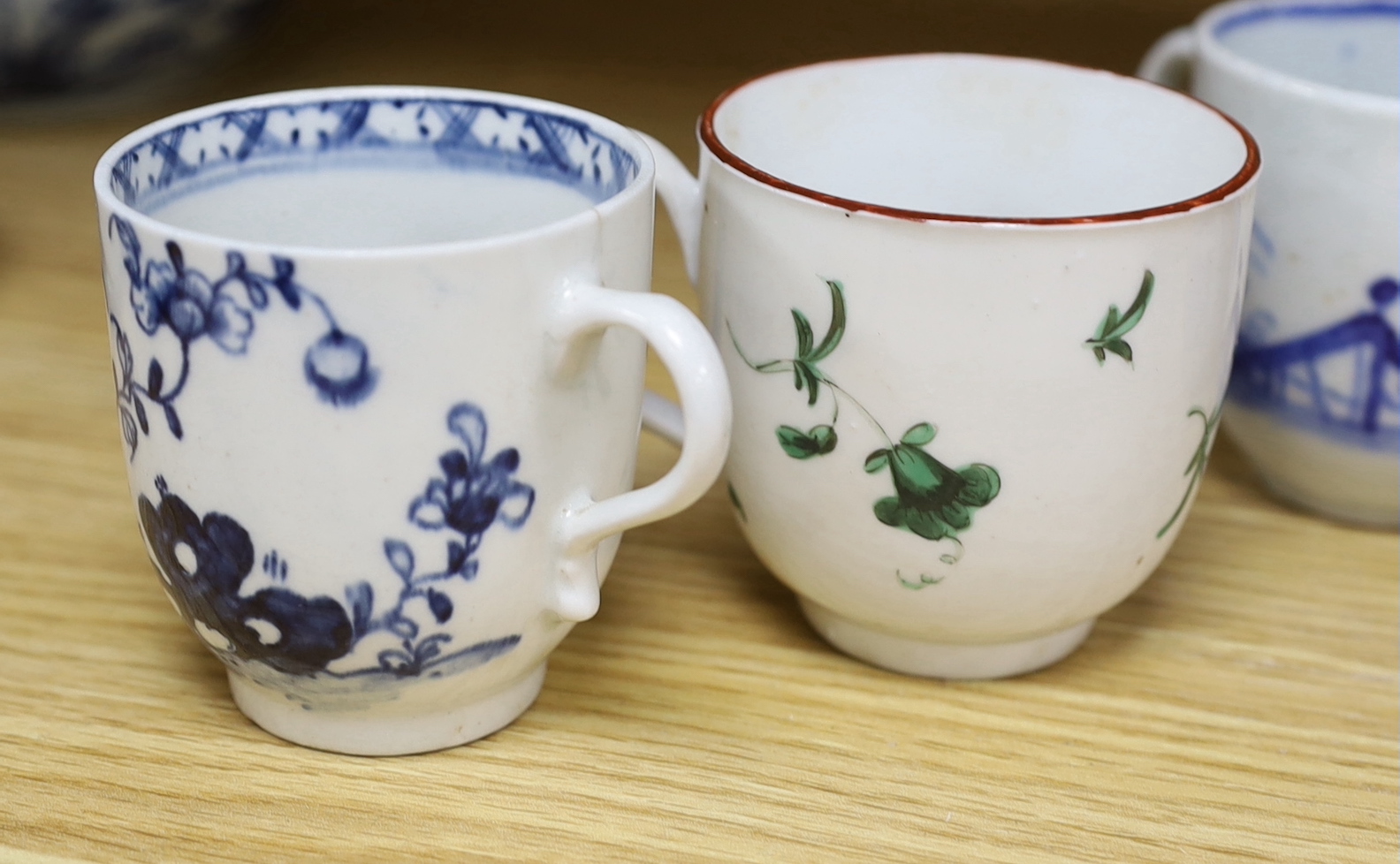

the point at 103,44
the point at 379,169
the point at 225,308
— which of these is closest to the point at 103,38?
the point at 103,44

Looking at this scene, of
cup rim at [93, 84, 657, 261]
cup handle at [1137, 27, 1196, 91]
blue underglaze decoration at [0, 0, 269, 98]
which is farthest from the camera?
blue underglaze decoration at [0, 0, 269, 98]

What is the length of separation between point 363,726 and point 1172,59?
40cm

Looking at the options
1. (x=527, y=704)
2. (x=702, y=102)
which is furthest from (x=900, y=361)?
(x=702, y=102)

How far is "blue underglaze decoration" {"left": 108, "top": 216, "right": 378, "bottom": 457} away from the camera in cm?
36

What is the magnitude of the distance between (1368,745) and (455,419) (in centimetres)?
28

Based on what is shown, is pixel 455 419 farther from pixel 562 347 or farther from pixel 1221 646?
pixel 1221 646

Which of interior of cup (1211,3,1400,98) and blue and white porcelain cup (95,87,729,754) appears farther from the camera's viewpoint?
interior of cup (1211,3,1400,98)

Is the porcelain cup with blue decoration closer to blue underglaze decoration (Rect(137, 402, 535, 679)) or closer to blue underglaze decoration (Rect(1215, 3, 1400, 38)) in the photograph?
blue underglaze decoration (Rect(1215, 3, 1400, 38))

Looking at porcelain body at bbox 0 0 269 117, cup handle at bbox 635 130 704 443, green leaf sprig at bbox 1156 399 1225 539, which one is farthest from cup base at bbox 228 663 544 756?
porcelain body at bbox 0 0 269 117

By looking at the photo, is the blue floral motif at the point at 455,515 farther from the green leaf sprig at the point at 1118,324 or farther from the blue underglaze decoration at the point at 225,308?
the green leaf sprig at the point at 1118,324

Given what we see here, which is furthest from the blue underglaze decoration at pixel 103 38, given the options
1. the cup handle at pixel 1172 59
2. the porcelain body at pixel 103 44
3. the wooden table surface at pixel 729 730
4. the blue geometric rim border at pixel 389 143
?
the cup handle at pixel 1172 59

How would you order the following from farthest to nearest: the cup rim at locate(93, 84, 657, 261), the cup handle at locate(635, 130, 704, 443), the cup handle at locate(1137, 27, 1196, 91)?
the cup handle at locate(1137, 27, 1196, 91)
the cup handle at locate(635, 130, 704, 443)
the cup rim at locate(93, 84, 657, 261)

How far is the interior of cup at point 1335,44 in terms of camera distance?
0.63m

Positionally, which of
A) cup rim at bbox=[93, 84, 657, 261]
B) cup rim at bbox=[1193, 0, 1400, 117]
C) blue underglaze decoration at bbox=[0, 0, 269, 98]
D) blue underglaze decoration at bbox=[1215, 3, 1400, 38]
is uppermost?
cup rim at bbox=[93, 84, 657, 261]
